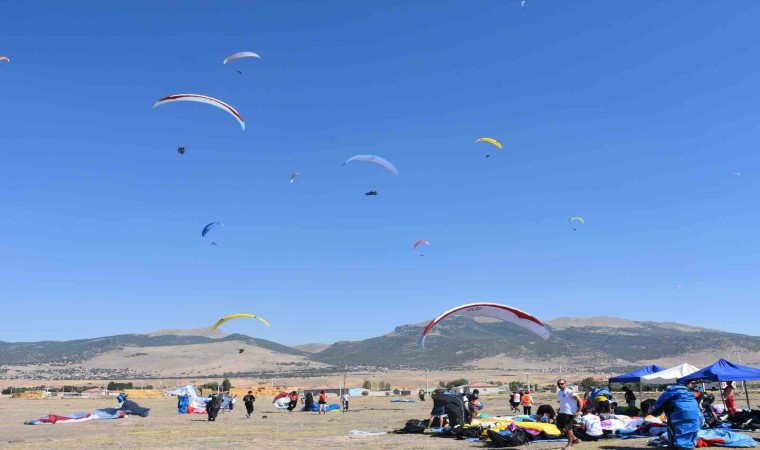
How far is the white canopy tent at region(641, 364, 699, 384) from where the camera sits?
85.7 ft

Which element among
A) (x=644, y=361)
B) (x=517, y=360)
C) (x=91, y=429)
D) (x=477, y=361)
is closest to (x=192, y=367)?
(x=477, y=361)

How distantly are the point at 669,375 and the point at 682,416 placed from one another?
1502 centimetres

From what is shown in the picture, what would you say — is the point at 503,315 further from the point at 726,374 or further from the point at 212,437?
the point at 212,437

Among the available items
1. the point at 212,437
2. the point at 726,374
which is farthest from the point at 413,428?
the point at 726,374

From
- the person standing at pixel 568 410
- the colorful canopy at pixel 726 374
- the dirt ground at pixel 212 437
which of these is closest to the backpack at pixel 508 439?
the dirt ground at pixel 212 437

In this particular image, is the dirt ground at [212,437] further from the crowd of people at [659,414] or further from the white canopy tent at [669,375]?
the white canopy tent at [669,375]

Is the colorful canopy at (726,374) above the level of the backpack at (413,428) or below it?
above

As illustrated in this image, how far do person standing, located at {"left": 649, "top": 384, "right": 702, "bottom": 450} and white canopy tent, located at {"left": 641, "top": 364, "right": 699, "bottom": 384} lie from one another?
46.1 feet

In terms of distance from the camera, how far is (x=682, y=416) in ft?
43.3

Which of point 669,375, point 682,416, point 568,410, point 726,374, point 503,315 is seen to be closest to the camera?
point 682,416

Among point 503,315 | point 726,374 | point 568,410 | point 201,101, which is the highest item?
point 201,101

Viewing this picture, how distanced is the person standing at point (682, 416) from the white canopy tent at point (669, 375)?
1406cm

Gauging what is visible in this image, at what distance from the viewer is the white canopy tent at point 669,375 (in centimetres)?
2611

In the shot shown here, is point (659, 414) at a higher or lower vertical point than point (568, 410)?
lower
